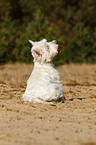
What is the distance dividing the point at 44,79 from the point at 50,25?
2510 cm

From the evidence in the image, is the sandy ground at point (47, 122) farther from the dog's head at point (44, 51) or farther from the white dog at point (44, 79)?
the dog's head at point (44, 51)

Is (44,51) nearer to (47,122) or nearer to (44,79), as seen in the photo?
(44,79)

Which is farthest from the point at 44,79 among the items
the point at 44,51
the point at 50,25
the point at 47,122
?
the point at 50,25

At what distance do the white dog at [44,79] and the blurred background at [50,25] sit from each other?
17.5m

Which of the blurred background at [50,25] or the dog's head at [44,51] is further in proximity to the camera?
the blurred background at [50,25]

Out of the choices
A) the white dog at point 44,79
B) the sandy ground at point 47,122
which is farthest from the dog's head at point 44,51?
the sandy ground at point 47,122

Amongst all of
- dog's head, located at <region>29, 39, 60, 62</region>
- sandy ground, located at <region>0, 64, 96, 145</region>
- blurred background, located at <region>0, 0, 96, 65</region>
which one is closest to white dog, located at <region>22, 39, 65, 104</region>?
Result: dog's head, located at <region>29, 39, 60, 62</region>

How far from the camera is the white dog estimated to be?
8242 millimetres

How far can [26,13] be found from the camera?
46.1 metres

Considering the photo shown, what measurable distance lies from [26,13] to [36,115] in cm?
4065

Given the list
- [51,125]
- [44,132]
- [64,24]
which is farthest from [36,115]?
[64,24]

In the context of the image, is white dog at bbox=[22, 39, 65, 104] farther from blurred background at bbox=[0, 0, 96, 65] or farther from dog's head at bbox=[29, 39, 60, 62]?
blurred background at bbox=[0, 0, 96, 65]

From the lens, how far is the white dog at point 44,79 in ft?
27.0

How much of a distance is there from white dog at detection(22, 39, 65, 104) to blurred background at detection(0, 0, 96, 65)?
17508 mm
